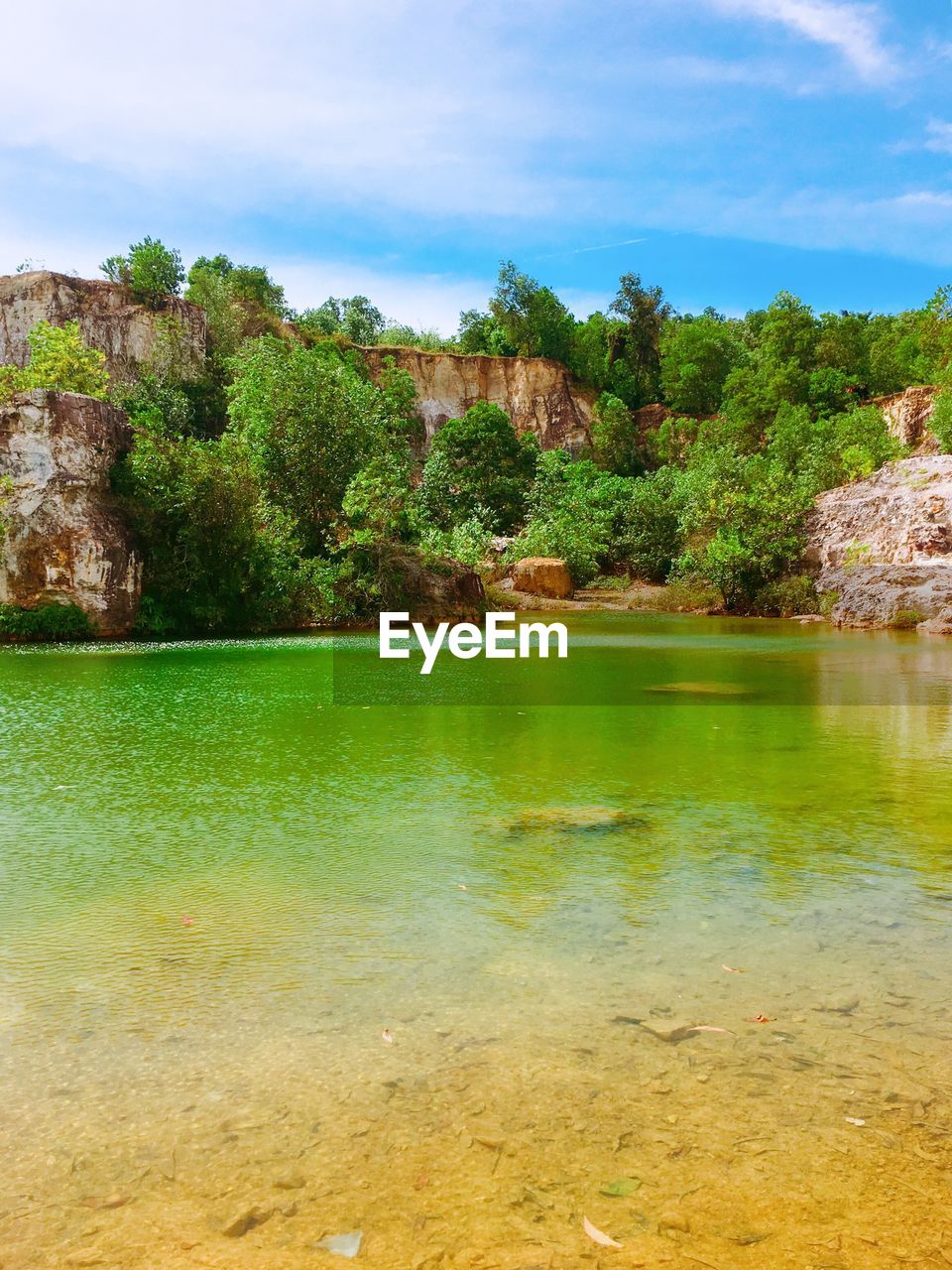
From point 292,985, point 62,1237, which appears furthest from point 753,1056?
point 62,1237

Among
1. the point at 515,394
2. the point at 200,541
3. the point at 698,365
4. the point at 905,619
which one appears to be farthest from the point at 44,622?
the point at 698,365

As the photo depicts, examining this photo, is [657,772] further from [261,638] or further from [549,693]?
[261,638]

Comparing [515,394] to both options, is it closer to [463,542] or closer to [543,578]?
[543,578]

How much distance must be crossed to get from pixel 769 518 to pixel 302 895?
2202 centimetres

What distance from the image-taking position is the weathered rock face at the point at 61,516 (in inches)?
525

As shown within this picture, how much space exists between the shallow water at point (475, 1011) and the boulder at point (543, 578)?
2092 cm

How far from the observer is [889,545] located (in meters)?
20.6

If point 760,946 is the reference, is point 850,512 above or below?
above

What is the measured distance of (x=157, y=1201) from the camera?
4.67 feet

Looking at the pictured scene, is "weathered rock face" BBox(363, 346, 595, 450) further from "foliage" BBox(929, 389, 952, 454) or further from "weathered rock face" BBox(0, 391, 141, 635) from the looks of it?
"weathered rock face" BBox(0, 391, 141, 635)

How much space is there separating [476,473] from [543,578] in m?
9.11

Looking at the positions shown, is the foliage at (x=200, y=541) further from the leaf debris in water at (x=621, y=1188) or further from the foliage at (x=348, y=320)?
the foliage at (x=348, y=320)

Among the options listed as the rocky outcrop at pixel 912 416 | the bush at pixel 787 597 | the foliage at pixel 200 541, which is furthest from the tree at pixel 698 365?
the foliage at pixel 200 541

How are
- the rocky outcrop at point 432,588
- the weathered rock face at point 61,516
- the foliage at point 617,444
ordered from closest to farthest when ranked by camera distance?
the weathered rock face at point 61,516 → the rocky outcrop at point 432,588 → the foliage at point 617,444
